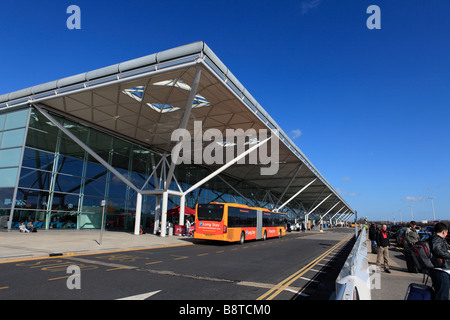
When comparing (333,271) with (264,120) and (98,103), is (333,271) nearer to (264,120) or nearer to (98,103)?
(264,120)

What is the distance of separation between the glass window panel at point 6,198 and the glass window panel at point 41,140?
12.2 feet

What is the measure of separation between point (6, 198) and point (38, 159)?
11.7 ft

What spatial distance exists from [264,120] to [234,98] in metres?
5.89

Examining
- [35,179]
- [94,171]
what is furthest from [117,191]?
[35,179]

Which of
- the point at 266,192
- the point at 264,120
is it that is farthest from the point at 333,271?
the point at 266,192

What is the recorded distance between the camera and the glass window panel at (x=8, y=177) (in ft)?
69.9

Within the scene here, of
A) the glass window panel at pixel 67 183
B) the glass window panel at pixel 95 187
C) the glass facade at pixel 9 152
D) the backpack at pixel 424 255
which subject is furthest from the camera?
the glass window panel at pixel 95 187

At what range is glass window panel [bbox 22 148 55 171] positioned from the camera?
2198 centimetres

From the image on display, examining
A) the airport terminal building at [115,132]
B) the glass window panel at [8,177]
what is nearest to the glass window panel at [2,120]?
the airport terminal building at [115,132]

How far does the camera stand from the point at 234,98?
20.8 meters

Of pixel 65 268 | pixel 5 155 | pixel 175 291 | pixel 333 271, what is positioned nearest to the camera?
pixel 175 291

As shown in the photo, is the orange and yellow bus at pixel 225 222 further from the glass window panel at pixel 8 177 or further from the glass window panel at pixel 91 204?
the glass window panel at pixel 8 177

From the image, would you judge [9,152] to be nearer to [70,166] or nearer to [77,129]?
[70,166]

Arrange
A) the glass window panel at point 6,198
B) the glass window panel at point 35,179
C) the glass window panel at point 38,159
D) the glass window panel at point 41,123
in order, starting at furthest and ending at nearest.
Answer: the glass window panel at point 41,123, the glass window panel at point 38,159, the glass window panel at point 35,179, the glass window panel at point 6,198
